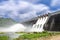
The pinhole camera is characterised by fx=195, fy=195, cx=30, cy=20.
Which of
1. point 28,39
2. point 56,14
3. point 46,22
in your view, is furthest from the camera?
point 46,22

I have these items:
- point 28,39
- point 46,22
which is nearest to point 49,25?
point 46,22

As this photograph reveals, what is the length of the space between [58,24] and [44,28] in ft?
25.5

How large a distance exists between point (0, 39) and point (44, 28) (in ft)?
145

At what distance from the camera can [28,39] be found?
4222cm

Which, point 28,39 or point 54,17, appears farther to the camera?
point 54,17

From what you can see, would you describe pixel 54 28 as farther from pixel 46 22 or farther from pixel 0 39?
pixel 0 39

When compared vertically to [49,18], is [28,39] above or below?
below

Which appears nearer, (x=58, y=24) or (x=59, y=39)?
(x=59, y=39)

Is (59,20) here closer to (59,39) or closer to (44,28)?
(44,28)

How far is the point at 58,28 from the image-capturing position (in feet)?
254

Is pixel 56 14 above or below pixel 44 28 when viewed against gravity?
above

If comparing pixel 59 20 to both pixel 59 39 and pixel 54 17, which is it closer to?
pixel 54 17

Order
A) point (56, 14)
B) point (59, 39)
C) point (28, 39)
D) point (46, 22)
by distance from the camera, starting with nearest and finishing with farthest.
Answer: point (59, 39)
point (28, 39)
point (56, 14)
point (46, 22)

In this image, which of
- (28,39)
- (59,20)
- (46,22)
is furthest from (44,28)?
(28,39)
